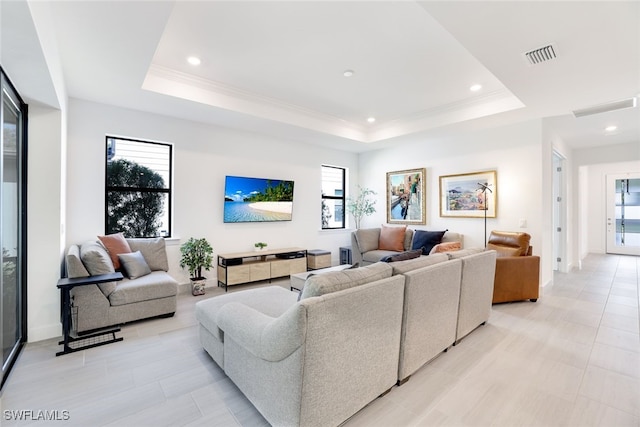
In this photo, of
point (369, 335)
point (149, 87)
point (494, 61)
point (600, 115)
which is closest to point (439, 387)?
point (369, 335)

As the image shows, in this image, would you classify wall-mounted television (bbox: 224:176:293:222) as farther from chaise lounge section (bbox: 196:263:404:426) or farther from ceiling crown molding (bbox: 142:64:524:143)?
chaise lounge section (bbox: 196:263:404:426)

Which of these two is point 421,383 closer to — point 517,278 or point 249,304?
point 249,304

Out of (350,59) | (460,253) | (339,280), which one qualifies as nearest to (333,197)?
(350,59)

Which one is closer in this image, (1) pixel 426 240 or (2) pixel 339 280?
(2) pixel 339 280

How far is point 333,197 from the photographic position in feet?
21.9

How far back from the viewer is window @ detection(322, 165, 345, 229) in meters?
6.52

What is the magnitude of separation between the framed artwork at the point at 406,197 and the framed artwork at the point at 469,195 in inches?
15.7

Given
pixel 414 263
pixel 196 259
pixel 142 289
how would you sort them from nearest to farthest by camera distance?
pixel 414 263 < pixel 142 289 < pixel 196 259

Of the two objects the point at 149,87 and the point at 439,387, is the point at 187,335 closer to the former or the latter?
the point at 439,387

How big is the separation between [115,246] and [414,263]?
11.2 ft

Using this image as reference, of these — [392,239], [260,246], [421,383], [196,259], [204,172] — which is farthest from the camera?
[392,239]

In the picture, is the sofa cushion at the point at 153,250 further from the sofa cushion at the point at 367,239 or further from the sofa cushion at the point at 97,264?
the sofa cushion at the point at 367,239

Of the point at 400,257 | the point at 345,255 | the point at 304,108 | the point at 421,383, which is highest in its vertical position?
the point at 304,108

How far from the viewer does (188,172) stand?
444 cm
